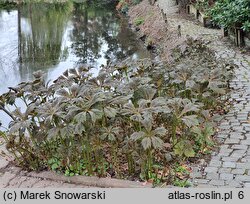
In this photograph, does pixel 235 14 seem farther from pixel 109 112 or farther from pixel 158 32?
pixel 109 112

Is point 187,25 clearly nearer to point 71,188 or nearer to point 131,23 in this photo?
point 131,23

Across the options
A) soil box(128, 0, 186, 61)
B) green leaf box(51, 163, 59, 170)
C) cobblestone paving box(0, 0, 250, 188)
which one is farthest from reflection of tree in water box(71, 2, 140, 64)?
green leaf box(51, 163, 59, 170)

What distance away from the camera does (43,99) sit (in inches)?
196

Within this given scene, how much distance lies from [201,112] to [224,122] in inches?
42.3

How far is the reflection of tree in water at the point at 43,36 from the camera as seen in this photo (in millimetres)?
14680

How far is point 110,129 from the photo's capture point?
430 centimetres

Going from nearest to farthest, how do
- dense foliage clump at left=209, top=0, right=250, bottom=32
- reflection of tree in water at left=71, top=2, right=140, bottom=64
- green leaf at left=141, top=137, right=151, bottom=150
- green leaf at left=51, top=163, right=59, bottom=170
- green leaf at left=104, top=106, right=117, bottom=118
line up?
green leaf at left=141, top=137, right=151, bottom=150 < green leaf at left=104, top=106, right=117, bottom=118 < green leaf at left=51, top=163, right=59, bottom=170 < dense foliage clump at left=209, top=0, right=250, bottom=32 < reflection of tree in water at left=71, top=2, right=140, bottom=64

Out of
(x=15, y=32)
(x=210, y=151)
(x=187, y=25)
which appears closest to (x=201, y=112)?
(x=210, y=151)

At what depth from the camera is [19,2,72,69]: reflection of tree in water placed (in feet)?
48.2

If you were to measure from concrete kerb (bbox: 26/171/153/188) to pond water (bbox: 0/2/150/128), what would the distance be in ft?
15.3

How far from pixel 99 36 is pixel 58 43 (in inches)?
115

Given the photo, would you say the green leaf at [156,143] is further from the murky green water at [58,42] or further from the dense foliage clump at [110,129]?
the murky green water at [58,42]

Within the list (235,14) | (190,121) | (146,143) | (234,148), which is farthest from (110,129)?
(235,14)

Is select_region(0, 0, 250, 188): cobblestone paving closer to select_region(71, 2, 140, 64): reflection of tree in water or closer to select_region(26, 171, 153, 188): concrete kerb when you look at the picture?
select_region(26, 171, 153, 188): concrete kerb
